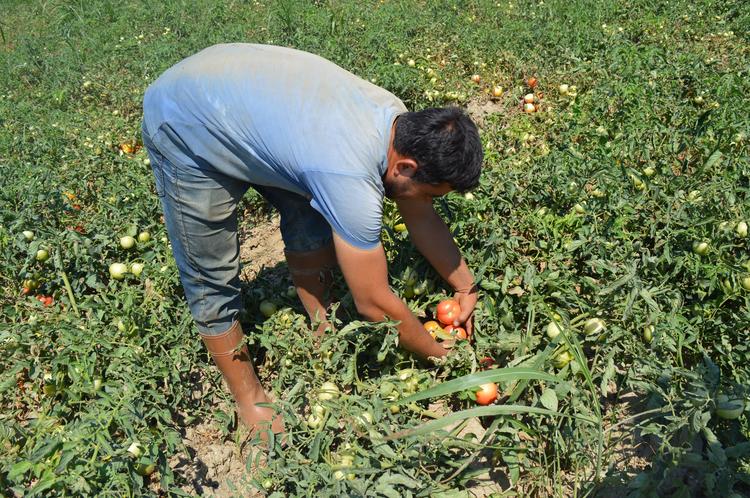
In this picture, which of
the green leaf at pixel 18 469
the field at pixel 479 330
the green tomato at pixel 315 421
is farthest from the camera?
the green tomato at pixel 315 421

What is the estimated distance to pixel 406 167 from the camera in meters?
1.80

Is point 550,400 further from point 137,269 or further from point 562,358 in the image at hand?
point 137,269

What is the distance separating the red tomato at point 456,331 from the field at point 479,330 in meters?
0.08

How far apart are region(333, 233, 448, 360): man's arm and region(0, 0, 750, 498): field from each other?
69mm

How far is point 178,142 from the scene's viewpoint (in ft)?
6.49

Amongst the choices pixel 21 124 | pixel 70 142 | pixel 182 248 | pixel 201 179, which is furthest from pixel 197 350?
pixel 21 124

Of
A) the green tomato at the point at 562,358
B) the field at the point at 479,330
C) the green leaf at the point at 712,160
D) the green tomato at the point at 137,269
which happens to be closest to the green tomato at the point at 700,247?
the field at the point at 479,330

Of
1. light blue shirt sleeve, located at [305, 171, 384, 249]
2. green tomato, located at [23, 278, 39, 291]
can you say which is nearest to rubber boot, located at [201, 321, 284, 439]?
light blue shirt sleeve, located at [305, 171, 384, 249]

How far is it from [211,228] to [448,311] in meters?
1.00

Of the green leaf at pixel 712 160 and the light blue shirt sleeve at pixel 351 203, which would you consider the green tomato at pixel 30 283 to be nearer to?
the light blue shirt sleeve at pixel 351 203

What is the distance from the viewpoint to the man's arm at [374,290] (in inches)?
69.3

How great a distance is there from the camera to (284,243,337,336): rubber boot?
8.13 ft

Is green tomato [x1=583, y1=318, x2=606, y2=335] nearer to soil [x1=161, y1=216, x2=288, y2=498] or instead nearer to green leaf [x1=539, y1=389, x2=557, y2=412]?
green leaf [x1=539, y1=389, x2=557, y2=412]

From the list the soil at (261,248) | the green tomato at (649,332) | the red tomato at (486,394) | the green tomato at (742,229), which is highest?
the green tomato at (742,229)
